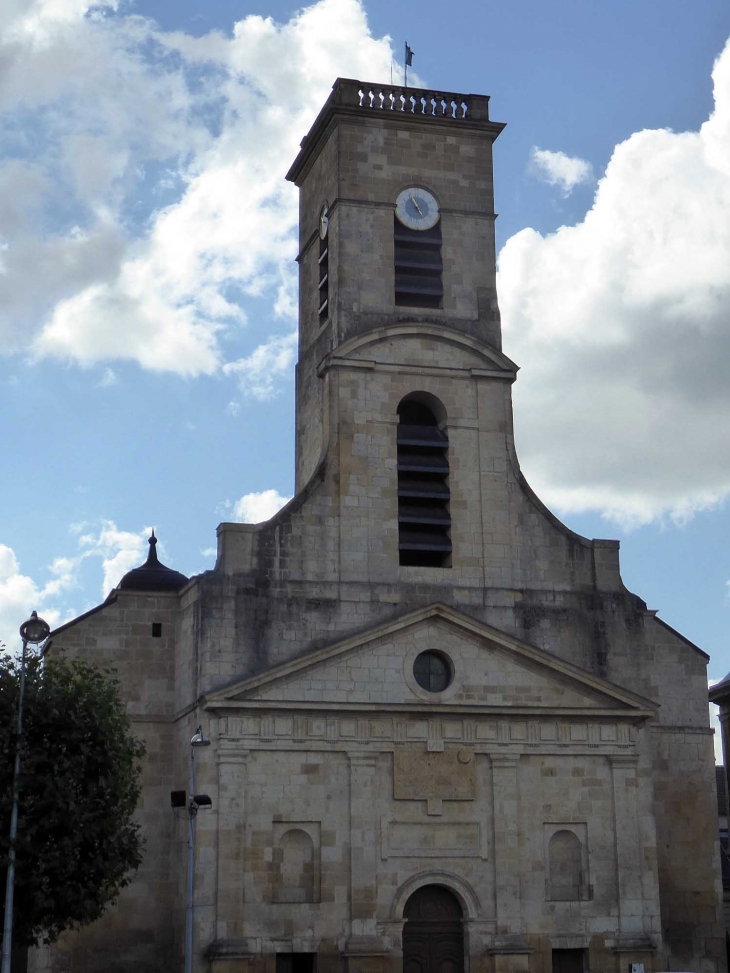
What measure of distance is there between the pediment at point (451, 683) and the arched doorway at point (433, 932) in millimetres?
4197

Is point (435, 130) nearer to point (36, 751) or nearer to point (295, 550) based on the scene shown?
A: point (295, 550)

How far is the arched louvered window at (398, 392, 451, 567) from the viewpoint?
3825 centimetres

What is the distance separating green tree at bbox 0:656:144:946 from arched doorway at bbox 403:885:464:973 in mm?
7277

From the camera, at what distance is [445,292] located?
40281 mm

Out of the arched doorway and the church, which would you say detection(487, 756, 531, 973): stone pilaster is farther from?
the arched doorway

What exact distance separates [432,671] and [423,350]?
7.87 m

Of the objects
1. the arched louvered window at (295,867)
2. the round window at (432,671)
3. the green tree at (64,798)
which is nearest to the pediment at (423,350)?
the round window at (432,671)

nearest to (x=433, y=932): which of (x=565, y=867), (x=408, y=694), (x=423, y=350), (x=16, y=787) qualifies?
(x=565, y=867)

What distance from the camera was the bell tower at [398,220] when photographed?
131 ft

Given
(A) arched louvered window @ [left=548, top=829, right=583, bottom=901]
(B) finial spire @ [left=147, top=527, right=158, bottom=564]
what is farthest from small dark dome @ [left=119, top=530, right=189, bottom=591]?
(A) arched louvered window @ [left=548, top=829, right=583, bottom=901]

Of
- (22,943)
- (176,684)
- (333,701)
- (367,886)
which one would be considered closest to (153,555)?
(176,684)

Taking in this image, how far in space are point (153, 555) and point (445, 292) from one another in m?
10.0

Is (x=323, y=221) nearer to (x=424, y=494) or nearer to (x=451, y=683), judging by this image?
(x=424, y=494)

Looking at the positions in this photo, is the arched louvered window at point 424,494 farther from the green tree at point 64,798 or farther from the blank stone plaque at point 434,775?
the green tree at point 64,798
